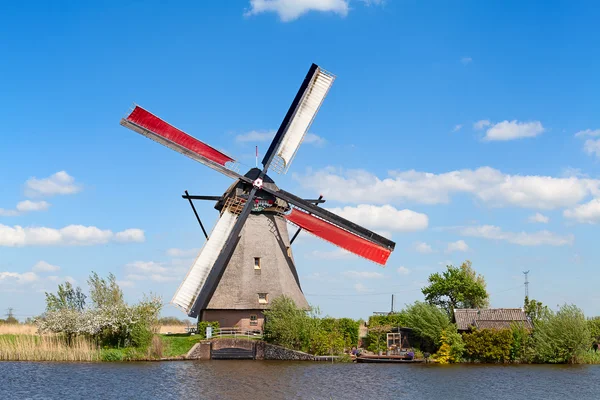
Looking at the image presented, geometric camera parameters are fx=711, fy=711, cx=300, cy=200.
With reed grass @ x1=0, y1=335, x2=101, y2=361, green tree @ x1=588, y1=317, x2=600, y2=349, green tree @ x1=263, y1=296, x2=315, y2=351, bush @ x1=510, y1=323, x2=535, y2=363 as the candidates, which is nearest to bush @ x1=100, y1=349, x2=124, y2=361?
reed grass @ x1=0, y1=335, x2=101, y2=361

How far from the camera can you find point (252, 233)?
1732 inches

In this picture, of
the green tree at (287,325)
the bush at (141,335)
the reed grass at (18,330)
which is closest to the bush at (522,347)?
the green tree at (287,325)

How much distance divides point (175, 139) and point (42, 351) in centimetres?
1395

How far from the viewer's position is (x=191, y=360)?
40.1 m

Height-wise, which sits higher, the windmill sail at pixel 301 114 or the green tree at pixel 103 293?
the windmill sail at pixel 301 114

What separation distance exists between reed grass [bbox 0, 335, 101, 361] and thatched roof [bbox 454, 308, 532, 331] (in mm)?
22214

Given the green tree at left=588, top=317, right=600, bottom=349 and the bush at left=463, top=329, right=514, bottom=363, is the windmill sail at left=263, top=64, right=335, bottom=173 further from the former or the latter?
the green tree at left=588, top=317, right=600, bottom=349

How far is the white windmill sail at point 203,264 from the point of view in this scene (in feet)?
133

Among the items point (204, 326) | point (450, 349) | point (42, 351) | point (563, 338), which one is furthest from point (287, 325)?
point (563, 338)

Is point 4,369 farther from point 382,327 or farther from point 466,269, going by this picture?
point 466,269

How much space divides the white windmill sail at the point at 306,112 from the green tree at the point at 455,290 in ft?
73.8

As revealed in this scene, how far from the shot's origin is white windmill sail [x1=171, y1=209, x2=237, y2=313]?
40.6 m

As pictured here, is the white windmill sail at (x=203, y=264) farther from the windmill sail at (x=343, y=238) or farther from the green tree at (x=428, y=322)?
the green tree at (x=428, y=322)

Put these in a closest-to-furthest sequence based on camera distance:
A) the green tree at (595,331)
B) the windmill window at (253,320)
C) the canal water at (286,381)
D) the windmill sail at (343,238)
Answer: the canal water at (286,381) < the windmill sail at (343,238) < the windmill window at (253,320) < the green tree at (595,331)
